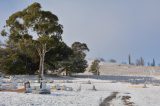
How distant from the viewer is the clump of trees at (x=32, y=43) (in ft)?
221

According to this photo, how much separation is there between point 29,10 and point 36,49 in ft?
23.5

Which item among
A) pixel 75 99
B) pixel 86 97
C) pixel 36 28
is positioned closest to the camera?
pixel 75 99

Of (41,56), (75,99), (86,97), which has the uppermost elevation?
(41,56)

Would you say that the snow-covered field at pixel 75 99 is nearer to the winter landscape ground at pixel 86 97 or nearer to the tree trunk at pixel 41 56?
the winter landscape ground at pixel 86 97

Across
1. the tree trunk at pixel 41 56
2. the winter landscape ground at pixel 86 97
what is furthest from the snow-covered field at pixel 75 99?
the tree trunk at pixel 41 56

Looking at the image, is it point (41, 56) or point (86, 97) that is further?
point (41, 56)

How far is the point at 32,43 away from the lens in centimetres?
6850

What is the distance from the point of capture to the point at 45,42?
66.5 metres

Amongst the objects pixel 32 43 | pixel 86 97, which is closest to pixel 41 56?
pixel 32 43

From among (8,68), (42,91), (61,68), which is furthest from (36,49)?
(42,91)

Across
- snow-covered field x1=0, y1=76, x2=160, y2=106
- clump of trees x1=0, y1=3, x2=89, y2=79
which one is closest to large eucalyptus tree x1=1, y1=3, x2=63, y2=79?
clump of trees x1=0, y1=3, x2=89, y2=79

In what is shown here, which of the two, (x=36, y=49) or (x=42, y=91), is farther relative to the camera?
(x=36, y=49)

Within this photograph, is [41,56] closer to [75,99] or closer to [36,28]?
[36,28]

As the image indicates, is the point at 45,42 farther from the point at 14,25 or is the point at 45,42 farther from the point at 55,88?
the point at 55,88
